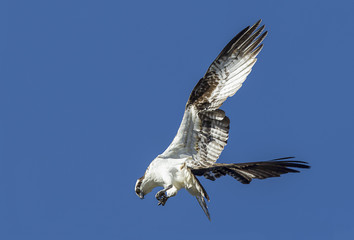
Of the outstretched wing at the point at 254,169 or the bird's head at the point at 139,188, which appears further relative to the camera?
the bird's head at the point at 139,188

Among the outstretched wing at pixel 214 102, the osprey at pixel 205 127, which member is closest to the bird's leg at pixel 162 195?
the osprey at pixel 205 127

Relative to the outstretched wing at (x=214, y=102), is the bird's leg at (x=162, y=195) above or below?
below

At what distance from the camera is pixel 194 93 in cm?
1647

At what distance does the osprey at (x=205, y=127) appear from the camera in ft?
53.3

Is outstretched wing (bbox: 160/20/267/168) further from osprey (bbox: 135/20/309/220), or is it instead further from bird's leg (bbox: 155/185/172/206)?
bird's leg (bbox: 155/185/172/206)

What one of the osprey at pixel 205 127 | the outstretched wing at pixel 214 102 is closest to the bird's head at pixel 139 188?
the osprey at pixel 205 127

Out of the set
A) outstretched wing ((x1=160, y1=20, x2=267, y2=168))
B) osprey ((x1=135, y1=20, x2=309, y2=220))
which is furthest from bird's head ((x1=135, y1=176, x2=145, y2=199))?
outstretched wing ((x1=160, y1=20, x2=267, y2=168))

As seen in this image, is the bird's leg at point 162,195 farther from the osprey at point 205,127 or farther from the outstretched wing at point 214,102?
the outstretched wing at point 214,102

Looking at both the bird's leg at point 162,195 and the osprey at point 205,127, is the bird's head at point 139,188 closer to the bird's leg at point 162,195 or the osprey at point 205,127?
the osprey at point 205,127

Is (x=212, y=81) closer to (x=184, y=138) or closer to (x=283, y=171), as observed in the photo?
(x=184, y=138)

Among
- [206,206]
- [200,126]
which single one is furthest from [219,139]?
[206,206]

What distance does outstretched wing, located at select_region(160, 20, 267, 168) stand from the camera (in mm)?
16406

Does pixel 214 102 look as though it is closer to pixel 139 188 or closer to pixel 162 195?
pixel 162 195

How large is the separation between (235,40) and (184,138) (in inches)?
103
